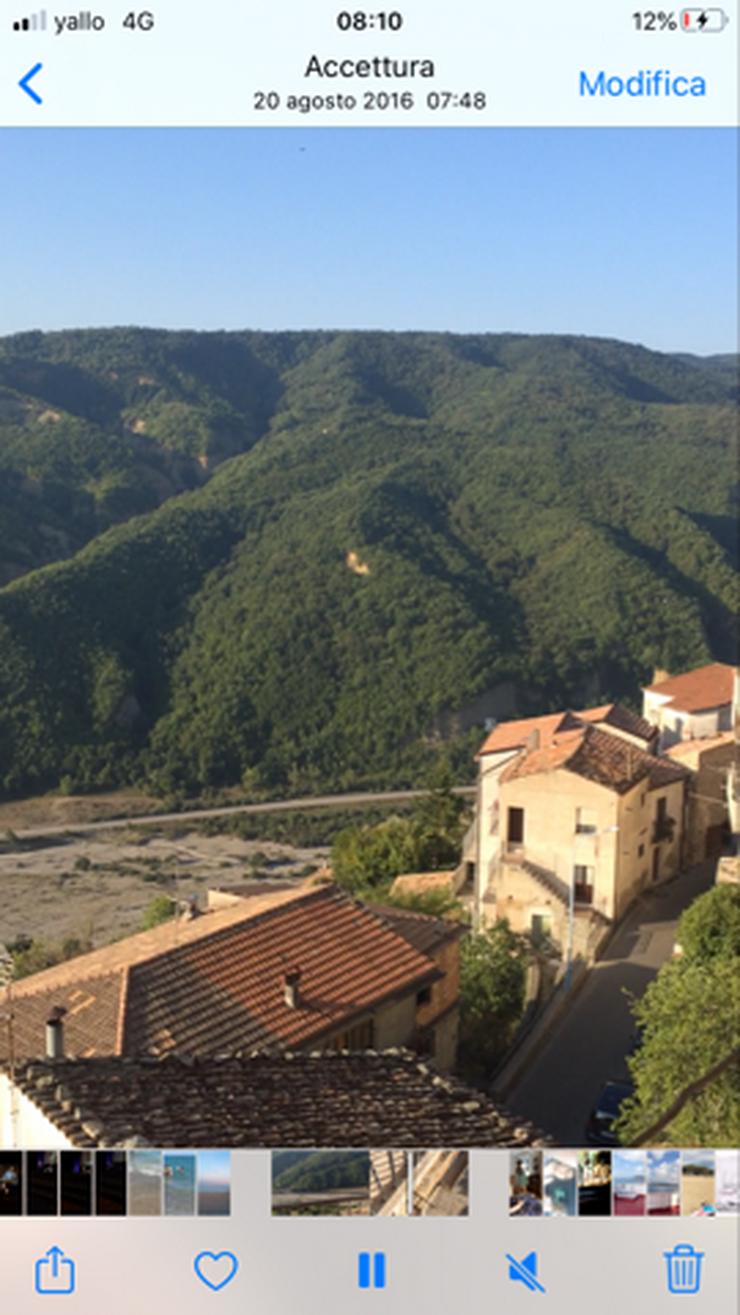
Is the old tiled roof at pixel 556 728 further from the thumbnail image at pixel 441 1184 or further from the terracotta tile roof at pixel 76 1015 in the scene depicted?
the thumbnail image at pixel 441 1184

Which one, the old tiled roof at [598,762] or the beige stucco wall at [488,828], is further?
the beige stucco wall at [488,828]

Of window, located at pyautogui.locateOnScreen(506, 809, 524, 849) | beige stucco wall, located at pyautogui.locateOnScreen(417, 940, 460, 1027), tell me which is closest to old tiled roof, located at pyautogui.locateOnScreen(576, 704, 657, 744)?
window, located at pyautogui.locateOnScreen(506, 809, 524, 849)

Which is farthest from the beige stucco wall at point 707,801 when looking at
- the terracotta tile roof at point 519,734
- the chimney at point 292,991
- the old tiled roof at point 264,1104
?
the old tiled roof at point 264,1104

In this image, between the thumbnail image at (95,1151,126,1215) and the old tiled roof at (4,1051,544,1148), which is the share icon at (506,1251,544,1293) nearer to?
the old tiled roof at (4,1051,544,1148)

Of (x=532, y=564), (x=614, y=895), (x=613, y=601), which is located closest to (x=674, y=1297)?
(x=614, y=895)

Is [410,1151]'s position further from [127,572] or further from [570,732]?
[127,572]

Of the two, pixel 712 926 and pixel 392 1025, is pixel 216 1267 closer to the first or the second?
pixel 392 1025
